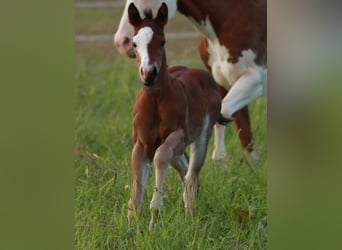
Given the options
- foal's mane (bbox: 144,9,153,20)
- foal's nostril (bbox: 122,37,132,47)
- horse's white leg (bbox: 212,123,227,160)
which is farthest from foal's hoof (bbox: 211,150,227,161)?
foal's mane (bbox: 144,9,153,20)

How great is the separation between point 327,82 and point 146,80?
1.00 meters

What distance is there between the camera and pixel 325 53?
3.17 ft

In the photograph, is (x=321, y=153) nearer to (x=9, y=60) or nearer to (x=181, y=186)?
(x=9, y=60)

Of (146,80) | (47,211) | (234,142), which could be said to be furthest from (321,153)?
(234,142)

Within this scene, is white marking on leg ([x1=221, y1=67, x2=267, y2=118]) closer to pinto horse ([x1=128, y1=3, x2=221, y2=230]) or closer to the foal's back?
the foal's back

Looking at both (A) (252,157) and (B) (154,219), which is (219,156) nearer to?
(A) (252,157)

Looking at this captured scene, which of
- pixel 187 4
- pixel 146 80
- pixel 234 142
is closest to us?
pixel 146 80

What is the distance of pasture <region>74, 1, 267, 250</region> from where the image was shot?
6.83 ft

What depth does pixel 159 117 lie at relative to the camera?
212 cm

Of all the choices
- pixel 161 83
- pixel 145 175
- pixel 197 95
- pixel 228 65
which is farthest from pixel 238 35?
pixel 145 175

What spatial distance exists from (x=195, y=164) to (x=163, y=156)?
387 mm

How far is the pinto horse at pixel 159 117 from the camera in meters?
1.96

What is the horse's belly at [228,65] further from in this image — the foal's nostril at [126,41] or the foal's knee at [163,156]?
the foal's knee at [163,156]

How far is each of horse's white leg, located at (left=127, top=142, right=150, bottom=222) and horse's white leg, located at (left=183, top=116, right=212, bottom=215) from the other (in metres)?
0.26
